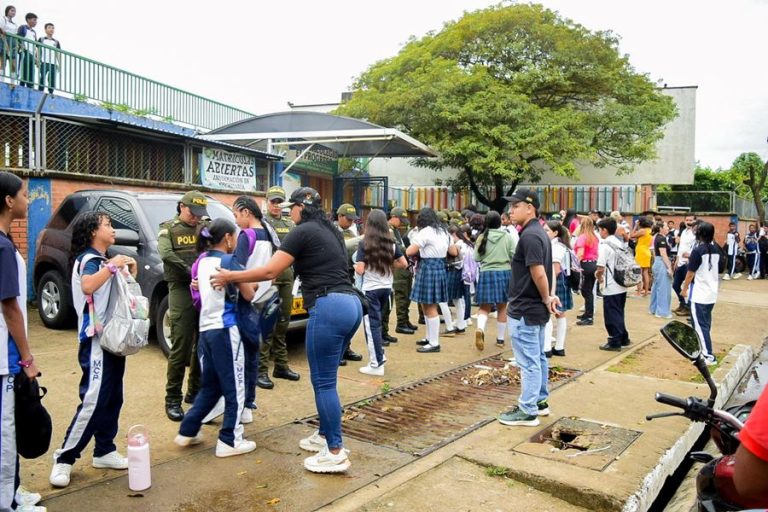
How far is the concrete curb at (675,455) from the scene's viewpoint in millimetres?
3953

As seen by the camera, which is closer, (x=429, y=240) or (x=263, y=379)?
(x=263, y=379)

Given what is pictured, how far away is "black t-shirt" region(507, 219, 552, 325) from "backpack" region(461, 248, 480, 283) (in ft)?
12.0

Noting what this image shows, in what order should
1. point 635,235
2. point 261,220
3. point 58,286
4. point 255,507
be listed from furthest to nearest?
point 635,235
point 58,286
point 261,220
point 255,507

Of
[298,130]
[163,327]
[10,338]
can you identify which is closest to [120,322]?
[10,338]

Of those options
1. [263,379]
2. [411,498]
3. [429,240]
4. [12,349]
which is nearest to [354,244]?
[429,240]

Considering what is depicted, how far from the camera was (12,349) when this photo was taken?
10.8 ft

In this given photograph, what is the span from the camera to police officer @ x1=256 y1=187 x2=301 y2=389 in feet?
20.8

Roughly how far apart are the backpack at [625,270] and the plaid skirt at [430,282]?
2.31 meters

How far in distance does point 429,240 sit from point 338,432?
4.37m

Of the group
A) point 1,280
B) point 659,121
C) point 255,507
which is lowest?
point 255,507

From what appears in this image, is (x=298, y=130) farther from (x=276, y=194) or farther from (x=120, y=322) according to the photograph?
(x=120, y=322)

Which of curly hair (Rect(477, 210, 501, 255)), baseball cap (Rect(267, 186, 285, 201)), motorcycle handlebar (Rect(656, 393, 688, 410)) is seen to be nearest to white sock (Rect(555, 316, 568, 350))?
curly hair (Rect(477, 210, 501, 255))

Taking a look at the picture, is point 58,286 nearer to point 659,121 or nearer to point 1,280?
point 1,280

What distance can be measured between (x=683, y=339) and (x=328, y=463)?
8.00ft
